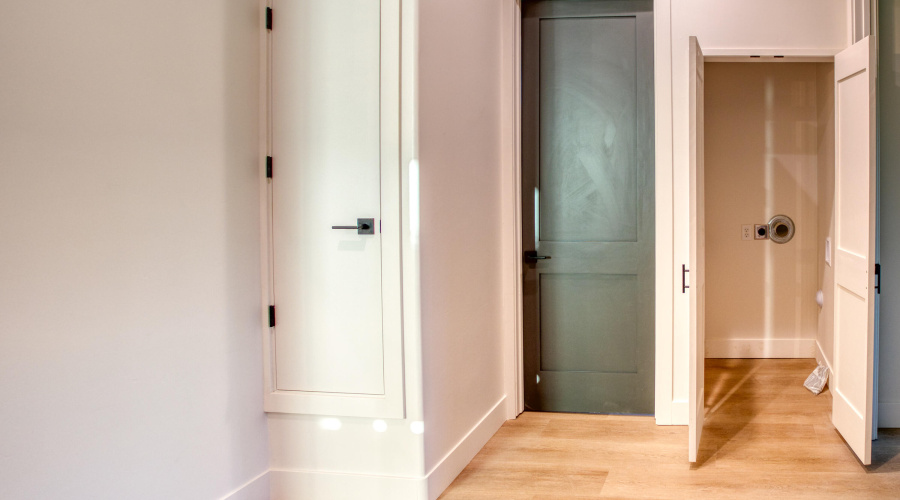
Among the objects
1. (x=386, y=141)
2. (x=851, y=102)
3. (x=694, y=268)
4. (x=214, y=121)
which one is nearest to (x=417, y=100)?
(x=386, y=141)

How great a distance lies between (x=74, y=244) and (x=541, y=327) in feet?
8.74

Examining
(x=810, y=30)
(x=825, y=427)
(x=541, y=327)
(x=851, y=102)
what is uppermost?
(x=810, y=30)

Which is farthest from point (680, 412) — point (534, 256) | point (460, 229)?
point (460, 229)

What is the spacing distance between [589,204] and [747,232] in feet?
6.72

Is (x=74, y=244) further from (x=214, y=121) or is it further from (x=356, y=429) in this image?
(x=356, y=429)

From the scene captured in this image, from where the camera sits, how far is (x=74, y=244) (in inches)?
77.9

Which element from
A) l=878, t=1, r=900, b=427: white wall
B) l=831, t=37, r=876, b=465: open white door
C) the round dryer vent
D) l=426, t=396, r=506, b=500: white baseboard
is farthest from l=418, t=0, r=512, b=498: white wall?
the round dryer vent

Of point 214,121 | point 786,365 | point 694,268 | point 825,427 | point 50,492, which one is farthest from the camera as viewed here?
point 786,365

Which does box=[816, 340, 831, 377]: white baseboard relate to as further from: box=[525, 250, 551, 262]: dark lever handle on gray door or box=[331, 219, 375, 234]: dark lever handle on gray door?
box=[331, 219, 375, 234]: dark lever handle on gray door

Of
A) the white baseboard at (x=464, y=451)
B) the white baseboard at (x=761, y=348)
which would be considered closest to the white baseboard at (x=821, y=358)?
the white baseboard at (x=761, y=348)

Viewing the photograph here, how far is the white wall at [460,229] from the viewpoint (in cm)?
281

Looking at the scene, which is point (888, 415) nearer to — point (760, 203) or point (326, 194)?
point (760, 203)

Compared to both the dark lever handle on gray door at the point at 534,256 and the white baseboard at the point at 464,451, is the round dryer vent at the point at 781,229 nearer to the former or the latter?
the dark lever handle on gray door at the point at 534,256

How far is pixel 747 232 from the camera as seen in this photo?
5.33 metres
